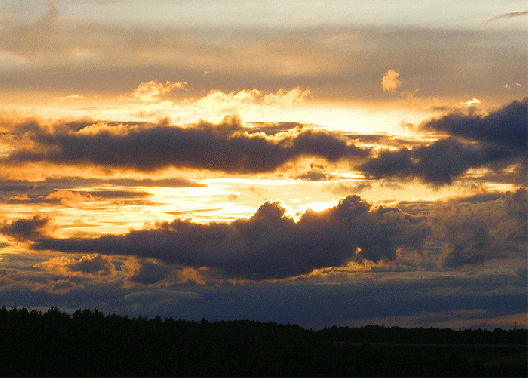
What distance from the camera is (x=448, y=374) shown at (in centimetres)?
5344

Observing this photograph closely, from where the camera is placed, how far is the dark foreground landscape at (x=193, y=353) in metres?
56.1

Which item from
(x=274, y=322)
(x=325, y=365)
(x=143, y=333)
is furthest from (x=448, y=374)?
(x=274, y=322)

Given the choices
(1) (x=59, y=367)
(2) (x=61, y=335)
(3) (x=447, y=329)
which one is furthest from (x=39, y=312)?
(3) (x=447, y=329)

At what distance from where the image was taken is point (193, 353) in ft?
209

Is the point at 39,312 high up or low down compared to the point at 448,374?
up

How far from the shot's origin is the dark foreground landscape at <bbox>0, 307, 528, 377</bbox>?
56.1m

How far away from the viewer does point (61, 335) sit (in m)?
65.8

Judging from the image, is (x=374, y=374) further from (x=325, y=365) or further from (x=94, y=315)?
(x=94, y=315)

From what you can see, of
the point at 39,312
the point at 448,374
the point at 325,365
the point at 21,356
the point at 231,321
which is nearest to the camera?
the point at 448,374

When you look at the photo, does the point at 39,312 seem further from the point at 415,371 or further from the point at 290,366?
the point at 415,371

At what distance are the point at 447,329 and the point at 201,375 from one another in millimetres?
55258

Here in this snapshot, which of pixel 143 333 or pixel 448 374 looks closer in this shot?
pixel 448 374

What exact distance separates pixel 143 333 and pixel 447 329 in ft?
169

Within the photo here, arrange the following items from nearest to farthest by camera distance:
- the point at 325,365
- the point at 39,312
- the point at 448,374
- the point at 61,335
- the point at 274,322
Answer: the point at 448,374 < the point at 325,365 < the point at 61,335 < the point at 39,312 < the point at 274,322
